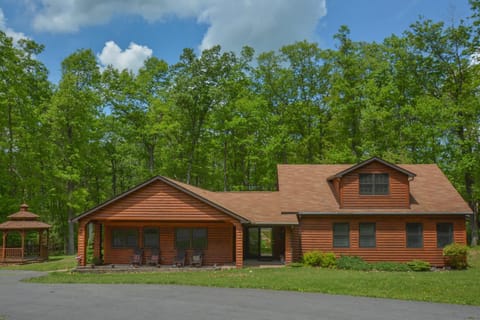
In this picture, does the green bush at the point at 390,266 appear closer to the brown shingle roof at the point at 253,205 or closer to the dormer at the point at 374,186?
the dormer at the point at 374,186

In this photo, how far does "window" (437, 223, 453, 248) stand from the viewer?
23.3 m

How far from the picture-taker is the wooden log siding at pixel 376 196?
78.1 ft

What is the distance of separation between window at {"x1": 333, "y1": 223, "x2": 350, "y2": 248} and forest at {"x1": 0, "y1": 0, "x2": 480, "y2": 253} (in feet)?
44.5

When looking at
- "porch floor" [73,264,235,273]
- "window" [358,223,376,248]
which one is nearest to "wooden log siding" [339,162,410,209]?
"window" [358,223,376,248]

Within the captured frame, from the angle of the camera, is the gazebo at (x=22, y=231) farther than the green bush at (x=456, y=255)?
Yes

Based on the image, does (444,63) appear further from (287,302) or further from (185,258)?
(287,302)

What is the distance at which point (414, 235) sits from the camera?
2350 centimetres

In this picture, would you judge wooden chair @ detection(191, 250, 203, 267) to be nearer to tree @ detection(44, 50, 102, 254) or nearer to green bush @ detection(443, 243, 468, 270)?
green bush @ detection(443, 243, 468, 270)

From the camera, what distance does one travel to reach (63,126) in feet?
116

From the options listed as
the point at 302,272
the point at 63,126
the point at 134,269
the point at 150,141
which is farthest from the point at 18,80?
the point at 302,272

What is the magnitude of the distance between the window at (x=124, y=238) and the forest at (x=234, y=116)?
12.2m

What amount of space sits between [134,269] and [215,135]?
840 inches

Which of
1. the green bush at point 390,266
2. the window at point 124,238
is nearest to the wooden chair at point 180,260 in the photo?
the window at point 124,238

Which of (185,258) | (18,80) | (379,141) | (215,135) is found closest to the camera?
(185,258)
